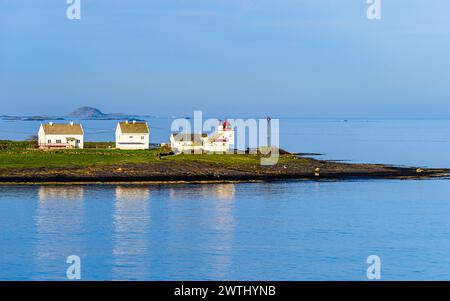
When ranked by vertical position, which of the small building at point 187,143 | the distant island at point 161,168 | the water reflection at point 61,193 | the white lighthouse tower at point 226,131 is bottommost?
the water reflection at point 61,193

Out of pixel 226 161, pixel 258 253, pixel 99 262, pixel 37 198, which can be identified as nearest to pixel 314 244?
pixel 258 253

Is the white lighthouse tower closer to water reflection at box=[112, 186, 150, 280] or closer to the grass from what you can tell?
the grass

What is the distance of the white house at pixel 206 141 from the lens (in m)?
92.6

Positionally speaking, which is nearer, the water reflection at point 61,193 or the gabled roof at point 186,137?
the water reflection at point 61,193

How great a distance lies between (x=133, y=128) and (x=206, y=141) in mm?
8338

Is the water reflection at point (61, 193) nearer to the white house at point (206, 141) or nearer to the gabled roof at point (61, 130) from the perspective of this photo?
the white house at point (206, 141)

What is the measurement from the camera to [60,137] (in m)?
93.9

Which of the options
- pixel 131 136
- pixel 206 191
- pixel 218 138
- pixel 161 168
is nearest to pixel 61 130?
pixel 131 136

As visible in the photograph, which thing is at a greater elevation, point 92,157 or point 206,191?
point 92,157

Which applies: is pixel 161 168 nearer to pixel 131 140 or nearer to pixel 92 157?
pixel 92 157

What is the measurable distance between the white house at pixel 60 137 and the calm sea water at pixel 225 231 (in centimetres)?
2526

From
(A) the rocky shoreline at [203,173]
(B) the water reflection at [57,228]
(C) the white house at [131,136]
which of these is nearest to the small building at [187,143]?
(C) the white house at [131,136]

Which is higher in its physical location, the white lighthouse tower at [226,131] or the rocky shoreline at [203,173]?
the white lighthouse tower at [226,131]
